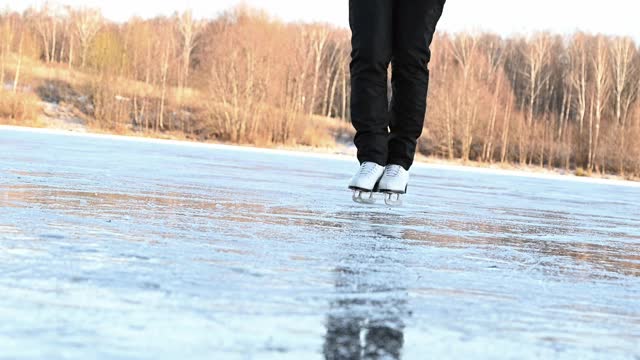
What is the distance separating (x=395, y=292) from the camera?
4.69 feet

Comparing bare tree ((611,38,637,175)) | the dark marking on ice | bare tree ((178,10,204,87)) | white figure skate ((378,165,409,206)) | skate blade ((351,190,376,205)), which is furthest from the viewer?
bare tree ((611,38,637,175))

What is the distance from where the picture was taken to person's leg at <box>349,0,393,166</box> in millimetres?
2906

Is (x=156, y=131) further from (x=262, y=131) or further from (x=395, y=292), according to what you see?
(x=395, y=292)

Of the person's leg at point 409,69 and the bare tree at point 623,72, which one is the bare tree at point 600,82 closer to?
the bare tree at point 623,72

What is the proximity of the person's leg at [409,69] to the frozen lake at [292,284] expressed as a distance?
1.03ft

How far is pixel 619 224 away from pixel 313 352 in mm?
2954

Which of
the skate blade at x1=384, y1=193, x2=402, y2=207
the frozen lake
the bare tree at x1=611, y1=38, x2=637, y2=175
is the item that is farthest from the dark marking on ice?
the bare tree at x1=611, y1=38, x2=637, y2=175

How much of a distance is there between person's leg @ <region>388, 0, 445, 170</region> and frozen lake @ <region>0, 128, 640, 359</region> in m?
0.31

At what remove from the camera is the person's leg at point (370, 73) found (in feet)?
9.53

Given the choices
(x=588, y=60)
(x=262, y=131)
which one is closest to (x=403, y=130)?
(x=262, y=131)

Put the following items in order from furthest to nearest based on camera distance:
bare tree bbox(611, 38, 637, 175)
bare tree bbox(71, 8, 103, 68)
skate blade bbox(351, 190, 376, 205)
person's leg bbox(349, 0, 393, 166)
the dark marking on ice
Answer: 1. bare tree bbox(71, 8, 103, 68)
2. bare tree bbox(611, 38, 637, 175)
3. skate blade bbox(351, 190, 376, 205)
4. person's leg bbox(349, 0, 393, 166)
5. the dark marking on ice

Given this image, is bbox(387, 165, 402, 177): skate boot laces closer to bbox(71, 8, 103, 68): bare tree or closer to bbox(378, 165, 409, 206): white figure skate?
bbox(378, 165, 409, 206): white figure skate

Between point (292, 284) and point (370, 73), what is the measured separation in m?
1.64

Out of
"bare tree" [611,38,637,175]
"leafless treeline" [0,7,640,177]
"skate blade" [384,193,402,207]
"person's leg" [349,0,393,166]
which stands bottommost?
"skate blade" [384,193,402,207]
